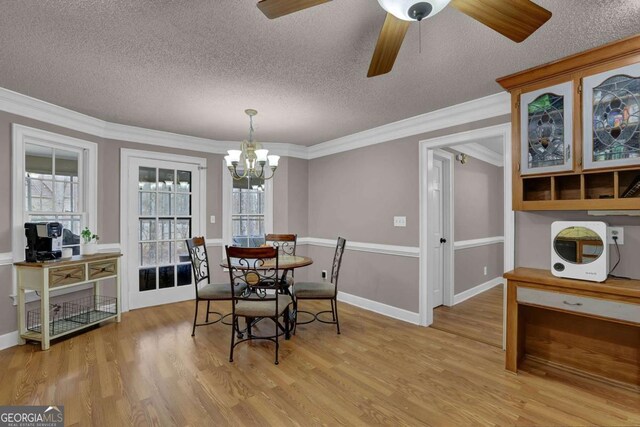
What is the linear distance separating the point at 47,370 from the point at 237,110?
281 centimetres

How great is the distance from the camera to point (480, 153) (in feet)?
16.4

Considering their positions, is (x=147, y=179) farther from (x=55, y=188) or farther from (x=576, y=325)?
(x=576, y=325)

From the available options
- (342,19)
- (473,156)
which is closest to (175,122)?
(342,19)

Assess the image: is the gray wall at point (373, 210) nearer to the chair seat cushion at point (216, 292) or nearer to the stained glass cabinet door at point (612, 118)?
the stained glass cabinet door at point (612, 118)

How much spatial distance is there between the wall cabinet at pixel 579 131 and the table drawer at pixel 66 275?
4223mm

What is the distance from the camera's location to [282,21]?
5.99ft

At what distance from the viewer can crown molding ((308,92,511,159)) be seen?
300cm

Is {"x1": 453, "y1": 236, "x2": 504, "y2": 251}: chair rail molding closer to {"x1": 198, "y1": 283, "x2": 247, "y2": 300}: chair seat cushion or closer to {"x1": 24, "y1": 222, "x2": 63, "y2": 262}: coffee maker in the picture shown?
{"x1": 198, "y1": 283, "x2": 247, "y2": 300}: chair seat cushion

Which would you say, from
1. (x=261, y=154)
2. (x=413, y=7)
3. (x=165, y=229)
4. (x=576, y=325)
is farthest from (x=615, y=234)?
(x=165, y=229)

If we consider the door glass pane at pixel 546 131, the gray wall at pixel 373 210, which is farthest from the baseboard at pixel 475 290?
the door glass pane at pixel 546 131

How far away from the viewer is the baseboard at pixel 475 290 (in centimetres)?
451

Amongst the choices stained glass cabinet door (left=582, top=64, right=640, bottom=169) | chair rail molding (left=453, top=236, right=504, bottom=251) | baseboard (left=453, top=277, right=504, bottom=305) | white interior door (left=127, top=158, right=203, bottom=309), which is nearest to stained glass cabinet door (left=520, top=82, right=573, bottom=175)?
stained glass cabinet door (left=582, top=64, right=640, bottom=169)

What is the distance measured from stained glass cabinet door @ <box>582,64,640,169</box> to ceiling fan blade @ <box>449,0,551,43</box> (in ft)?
4.05

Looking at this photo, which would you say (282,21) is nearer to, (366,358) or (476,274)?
(366,358)
